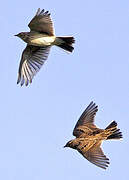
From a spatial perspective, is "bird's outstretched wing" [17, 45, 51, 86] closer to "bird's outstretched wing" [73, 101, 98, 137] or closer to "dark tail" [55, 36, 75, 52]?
"dark tail" [55, 36, 75, 52]

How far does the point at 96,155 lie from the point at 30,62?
10.3 feet

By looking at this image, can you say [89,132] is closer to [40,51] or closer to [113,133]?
[113,133]

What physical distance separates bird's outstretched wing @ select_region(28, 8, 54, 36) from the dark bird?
5.37 feet

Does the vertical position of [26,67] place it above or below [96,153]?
above

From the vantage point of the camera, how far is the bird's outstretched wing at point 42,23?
1324cm

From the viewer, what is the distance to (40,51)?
14375mm

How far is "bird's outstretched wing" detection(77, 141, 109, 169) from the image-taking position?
11.6 metres

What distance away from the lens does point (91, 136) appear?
42.2 feet

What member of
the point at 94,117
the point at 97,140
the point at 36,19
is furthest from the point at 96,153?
the point at 36,19

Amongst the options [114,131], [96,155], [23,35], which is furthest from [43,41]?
[96,155]

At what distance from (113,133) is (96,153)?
0.75m

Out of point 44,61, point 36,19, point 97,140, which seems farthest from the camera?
point 44,61

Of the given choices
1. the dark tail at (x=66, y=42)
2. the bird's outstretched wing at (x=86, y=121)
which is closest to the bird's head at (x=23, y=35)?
the dark tail at (x=66, y=42)

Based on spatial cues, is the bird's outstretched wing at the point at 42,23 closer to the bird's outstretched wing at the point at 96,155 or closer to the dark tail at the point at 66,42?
the dark tail at the point at 66,42
